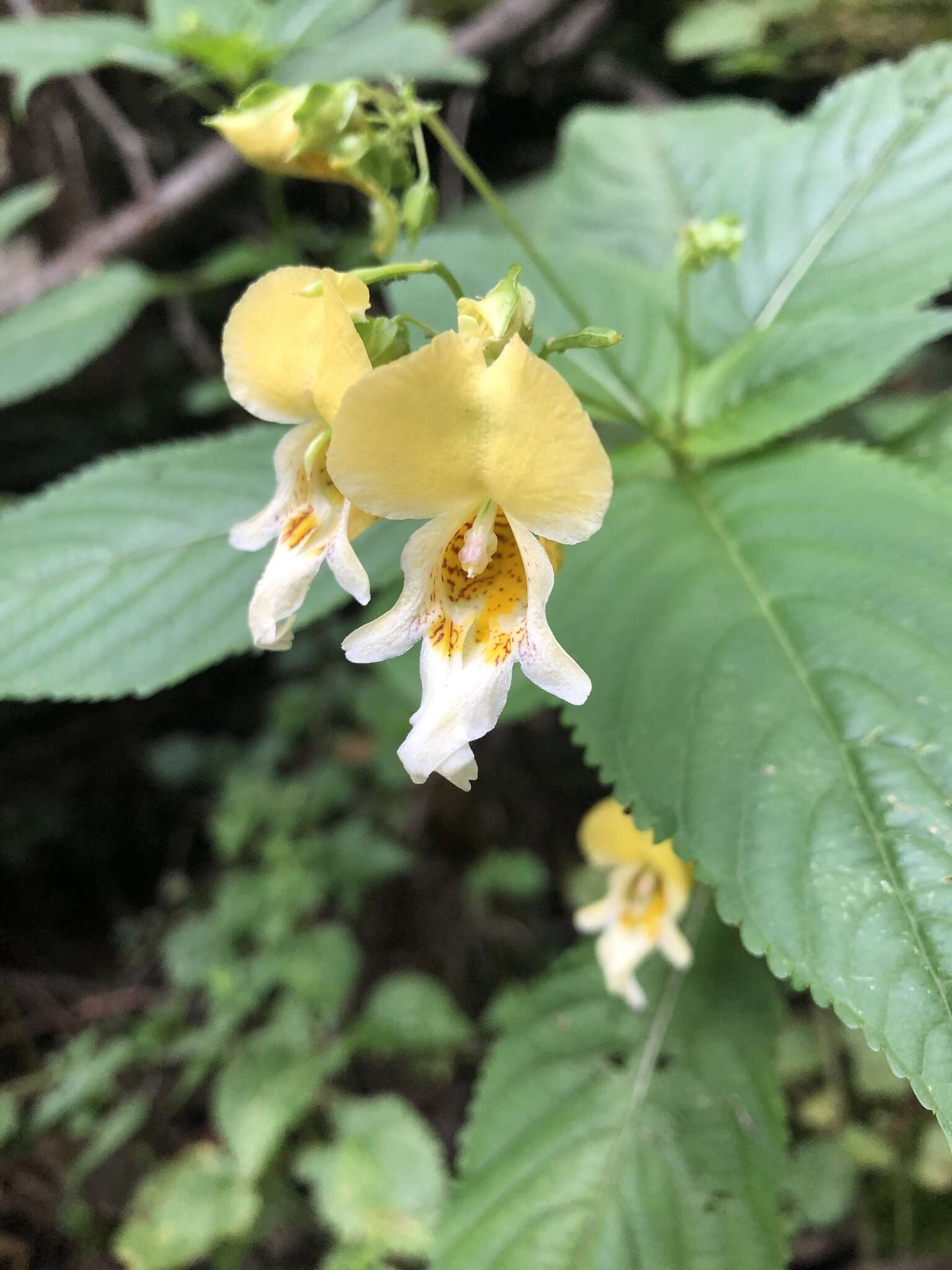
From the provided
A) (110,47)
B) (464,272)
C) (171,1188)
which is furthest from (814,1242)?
(110,47)

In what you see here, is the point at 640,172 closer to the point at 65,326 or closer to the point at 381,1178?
the point at 65,326

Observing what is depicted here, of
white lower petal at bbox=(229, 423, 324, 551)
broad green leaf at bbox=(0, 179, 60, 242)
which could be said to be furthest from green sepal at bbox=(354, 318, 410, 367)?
broad green leaf at bbox=(0, 179, 60, 242)

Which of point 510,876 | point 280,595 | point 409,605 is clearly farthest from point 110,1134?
point 409,605

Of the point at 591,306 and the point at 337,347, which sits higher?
the point at 337,347

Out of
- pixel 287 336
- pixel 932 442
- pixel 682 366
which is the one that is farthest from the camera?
pixel 932 442

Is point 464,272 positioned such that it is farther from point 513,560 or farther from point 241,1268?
point 241,1268

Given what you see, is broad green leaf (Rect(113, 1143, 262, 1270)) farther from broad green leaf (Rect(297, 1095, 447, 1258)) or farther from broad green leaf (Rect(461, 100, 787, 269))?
broad green leaf (Rect(461, 100, 787, 269))
